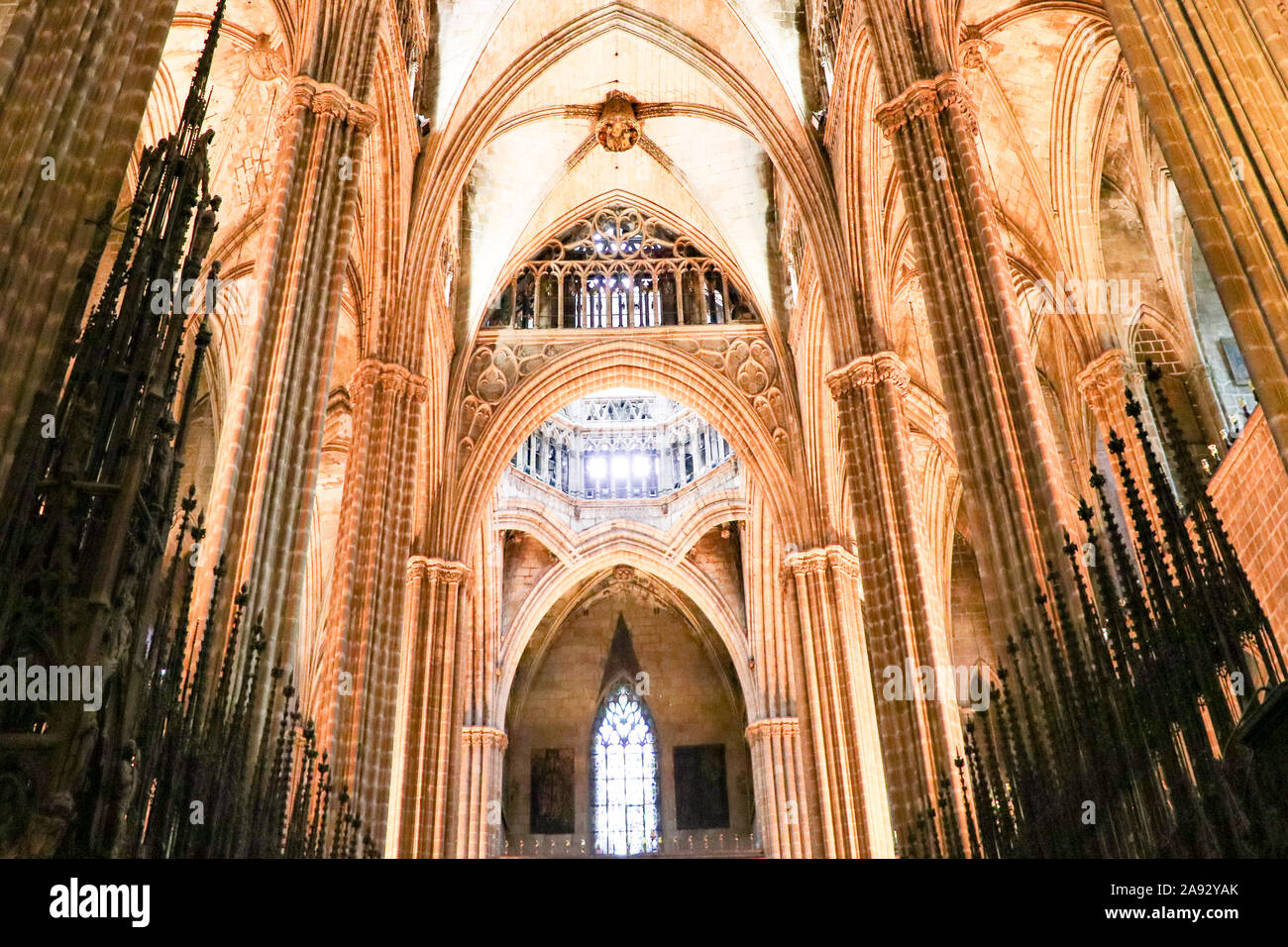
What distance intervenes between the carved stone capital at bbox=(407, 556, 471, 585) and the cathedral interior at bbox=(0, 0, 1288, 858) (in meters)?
0.22

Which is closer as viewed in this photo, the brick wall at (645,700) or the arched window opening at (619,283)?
the arched window opening at (619,283)

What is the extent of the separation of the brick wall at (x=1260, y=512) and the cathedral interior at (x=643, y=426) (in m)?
0.06

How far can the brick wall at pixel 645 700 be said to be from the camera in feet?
98.7

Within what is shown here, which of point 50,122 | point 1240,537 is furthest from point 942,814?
point 50,122

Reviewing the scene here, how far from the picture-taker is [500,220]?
23.5 m

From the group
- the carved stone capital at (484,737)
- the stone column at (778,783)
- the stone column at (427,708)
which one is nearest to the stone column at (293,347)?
the stone column at (427,708)

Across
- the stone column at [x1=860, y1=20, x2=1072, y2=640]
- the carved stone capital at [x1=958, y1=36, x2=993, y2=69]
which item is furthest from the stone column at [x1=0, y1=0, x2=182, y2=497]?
the carved stone capital at [x1=958, y1=36, x2=993, y2=69]

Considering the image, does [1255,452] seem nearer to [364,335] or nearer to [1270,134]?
[1270,134]

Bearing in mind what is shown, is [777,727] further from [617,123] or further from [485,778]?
[617,123]

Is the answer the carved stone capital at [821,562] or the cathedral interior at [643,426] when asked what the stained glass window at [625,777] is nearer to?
the cathedral interior at [643,426]

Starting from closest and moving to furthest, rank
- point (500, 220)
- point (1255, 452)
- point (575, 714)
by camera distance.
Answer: point (1255, 452), point (500, 220), point (575, 714)

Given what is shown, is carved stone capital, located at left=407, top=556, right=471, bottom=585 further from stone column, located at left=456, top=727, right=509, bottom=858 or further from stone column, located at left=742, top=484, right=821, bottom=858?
stone column, located at left=742, top=484, right=821, bottom=858

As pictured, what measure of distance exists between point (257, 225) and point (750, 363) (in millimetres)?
10278

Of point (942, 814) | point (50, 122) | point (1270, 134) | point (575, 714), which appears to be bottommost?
point (942, 814)
